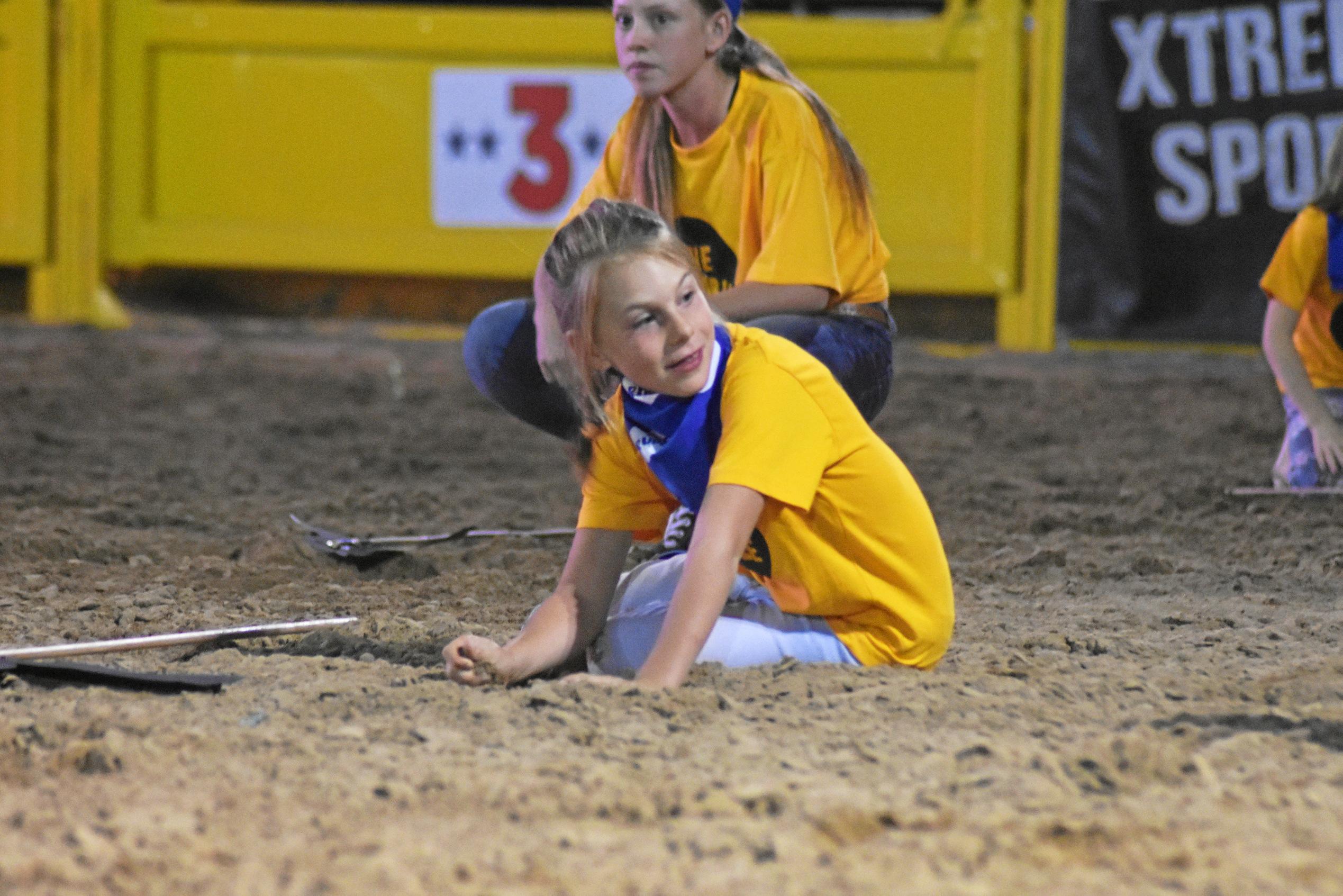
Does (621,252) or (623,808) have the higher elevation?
(621,252)

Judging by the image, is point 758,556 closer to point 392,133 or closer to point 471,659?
point 471,659

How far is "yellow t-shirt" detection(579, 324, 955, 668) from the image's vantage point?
6.27 ft

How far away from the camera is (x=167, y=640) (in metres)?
2.23

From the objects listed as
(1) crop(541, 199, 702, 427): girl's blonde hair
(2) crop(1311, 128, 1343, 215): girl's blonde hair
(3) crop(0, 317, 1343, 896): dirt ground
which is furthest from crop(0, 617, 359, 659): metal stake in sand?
(2) crop(1311, 128, 1343, 215): girl's blonde hair

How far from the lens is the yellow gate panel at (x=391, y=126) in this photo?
6172 mm

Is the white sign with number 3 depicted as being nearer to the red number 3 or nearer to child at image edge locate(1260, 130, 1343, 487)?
the red number 3

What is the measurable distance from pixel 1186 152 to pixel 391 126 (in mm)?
3128

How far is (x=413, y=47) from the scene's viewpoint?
6340mm

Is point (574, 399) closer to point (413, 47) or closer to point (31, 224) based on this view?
point (413, 47)

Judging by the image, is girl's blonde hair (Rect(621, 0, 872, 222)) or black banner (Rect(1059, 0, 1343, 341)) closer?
girl's blonde hair (Rect(621, 0, 872, 222))

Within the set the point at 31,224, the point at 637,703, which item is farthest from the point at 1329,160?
the point at 31,224

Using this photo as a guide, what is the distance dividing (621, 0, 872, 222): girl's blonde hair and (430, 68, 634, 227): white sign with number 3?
3427 millimetres

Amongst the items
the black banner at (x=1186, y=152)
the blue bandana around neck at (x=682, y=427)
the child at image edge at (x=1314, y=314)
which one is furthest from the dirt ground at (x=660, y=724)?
the black banner at (x=1186, y=152)

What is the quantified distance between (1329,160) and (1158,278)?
2.61 meters
